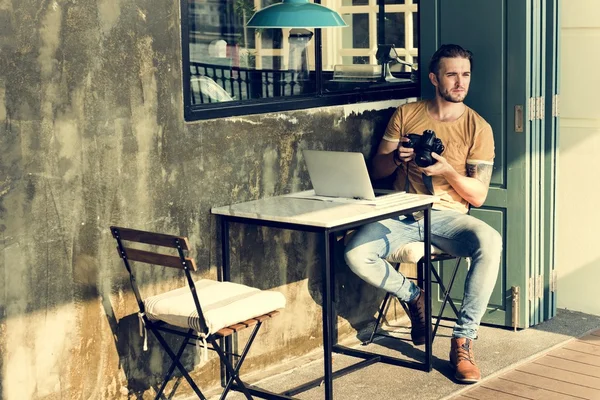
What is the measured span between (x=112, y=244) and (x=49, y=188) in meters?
0.42

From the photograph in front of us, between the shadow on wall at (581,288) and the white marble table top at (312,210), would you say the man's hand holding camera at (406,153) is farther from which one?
the shadow on wall at (581,288)

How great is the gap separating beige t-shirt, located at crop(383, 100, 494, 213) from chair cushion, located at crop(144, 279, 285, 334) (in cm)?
144

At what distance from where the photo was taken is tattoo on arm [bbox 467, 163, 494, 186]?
5527 mm

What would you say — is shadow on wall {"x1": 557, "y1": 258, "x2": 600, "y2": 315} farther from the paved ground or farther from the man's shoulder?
the man's shoulder

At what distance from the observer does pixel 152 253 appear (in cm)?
426

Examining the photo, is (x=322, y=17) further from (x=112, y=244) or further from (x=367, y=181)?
(x=112, y=244)

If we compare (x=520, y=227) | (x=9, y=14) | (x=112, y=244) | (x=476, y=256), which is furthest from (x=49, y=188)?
(x=520, y=227)

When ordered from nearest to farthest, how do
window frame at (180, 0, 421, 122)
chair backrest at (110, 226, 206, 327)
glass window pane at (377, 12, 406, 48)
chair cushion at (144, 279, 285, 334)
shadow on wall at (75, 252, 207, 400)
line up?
chair backrest at (110, 226, 206, 327), chair cushion at (144, 279, 285, 334), shadow on wall at (75, 252, 207, 400), window frame at (180, 0, 421, 122), glass window pane at (377, 12, 406, 48)

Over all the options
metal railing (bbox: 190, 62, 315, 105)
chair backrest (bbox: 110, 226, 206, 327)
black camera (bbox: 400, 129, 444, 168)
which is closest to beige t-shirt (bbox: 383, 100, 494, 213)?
black camera (bbox: 400, 129, 444, 168)

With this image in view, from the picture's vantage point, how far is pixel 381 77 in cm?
600

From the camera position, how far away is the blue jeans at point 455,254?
5262mm

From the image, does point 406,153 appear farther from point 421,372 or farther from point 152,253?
point 152,253

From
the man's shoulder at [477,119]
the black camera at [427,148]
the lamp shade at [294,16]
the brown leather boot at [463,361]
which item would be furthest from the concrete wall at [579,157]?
the lamp shade at [294,16]

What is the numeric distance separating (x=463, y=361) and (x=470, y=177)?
0.99 m
